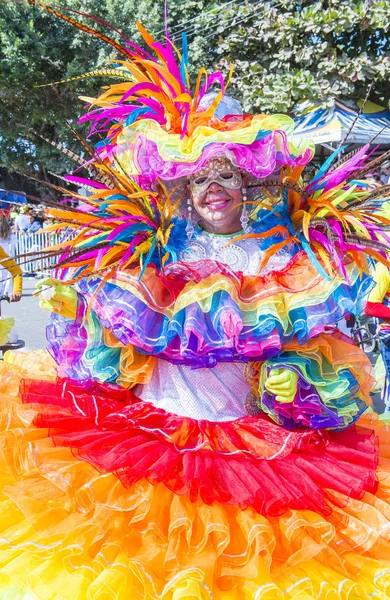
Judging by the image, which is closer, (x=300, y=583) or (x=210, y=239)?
(x=300, y=583)

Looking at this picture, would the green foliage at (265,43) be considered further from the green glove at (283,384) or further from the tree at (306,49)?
the green glove at (283,384)

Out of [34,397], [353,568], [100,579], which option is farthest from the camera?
[34,397]

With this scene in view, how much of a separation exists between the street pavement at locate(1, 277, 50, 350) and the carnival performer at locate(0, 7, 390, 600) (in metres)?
4.24

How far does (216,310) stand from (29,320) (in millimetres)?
7172

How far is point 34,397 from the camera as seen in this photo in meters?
2.18

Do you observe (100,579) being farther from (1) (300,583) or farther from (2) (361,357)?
(2) (361,357)

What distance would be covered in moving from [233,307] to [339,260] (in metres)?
0.38

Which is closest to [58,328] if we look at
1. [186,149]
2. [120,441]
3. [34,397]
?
[34,397]

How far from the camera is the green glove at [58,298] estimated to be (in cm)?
192

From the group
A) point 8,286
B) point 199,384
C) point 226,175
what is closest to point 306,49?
point 8,286

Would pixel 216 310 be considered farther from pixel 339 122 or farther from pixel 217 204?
pixel 339 122

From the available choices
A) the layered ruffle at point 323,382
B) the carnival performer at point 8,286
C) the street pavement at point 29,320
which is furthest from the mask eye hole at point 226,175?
the street pavement at point 29,320

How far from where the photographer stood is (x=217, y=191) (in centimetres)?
214

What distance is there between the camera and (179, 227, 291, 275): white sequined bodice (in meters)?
2.13
